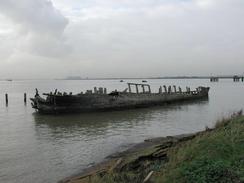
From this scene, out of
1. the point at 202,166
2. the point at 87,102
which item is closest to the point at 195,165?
the point at 202,166

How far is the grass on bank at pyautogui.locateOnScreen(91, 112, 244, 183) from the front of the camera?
21.4 ft

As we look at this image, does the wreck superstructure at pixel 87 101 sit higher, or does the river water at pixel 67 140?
the wreck superstructure at pixel 87 101

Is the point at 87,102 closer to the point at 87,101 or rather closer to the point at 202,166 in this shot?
the point at 87,101

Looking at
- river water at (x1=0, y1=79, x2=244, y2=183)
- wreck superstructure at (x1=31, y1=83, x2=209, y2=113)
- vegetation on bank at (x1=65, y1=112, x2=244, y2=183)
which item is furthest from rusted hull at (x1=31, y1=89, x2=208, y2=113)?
vegetation on bank at (x1=65, y1=112, x2=244, y2=183)

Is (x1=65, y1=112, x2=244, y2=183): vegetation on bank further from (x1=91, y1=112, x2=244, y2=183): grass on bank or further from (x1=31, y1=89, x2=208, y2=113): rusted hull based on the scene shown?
(x1=31, y1=89, x2=208, y2=113): rusted hull

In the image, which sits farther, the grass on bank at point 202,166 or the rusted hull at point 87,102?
the rusted hull at point 87,102

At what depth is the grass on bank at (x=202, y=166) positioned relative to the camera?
6512 millimetres

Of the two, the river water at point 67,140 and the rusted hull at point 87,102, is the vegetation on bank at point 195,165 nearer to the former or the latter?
the river water at point 67,140

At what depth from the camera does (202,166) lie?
22.6 feet

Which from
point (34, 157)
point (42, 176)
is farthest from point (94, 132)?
point (42, 176)

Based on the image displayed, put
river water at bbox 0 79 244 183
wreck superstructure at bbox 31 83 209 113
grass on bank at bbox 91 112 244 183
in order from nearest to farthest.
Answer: grass on bank at bbox 91 112 244 183 < river water at bbox 0 79 244 183 < wreck superstructure at bbox 31 83 209 113

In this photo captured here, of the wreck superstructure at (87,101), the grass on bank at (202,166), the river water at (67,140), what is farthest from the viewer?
the wreck superstructure at (87,101)

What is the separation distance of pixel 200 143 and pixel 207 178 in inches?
101

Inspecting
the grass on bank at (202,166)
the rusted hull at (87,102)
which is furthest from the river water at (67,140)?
the grass on bank at (202,166)
